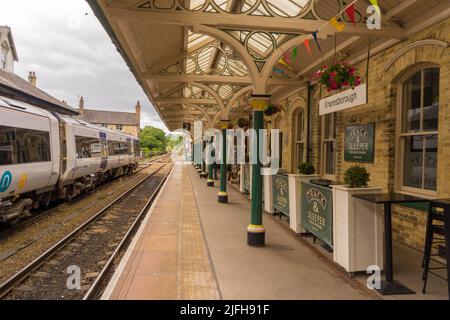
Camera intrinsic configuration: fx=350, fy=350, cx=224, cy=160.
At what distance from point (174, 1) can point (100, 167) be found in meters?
11.9

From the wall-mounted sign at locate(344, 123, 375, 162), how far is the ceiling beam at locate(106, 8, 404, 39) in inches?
76.9

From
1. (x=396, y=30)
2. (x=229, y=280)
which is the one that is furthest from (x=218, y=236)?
(x=396, y=30)

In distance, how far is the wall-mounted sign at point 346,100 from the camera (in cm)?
482

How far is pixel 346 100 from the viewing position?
5.23 m

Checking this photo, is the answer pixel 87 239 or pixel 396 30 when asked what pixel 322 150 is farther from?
pixel 87 239

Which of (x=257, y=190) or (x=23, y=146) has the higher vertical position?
(x=23, y=146)

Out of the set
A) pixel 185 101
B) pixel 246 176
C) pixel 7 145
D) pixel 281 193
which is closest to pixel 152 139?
pixel 185 101

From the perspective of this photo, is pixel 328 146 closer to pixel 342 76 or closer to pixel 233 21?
pixel 342 76

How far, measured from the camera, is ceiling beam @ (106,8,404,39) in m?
5.07

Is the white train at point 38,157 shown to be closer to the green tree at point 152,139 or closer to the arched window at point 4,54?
the arched window at point 4,54

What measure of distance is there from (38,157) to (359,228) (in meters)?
7.41

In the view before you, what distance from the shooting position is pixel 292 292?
3.98m

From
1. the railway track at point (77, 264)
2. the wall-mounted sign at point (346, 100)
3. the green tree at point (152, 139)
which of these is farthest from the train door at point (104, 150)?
the green tree at point (152, 139)

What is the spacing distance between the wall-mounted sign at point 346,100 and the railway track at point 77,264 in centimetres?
428
